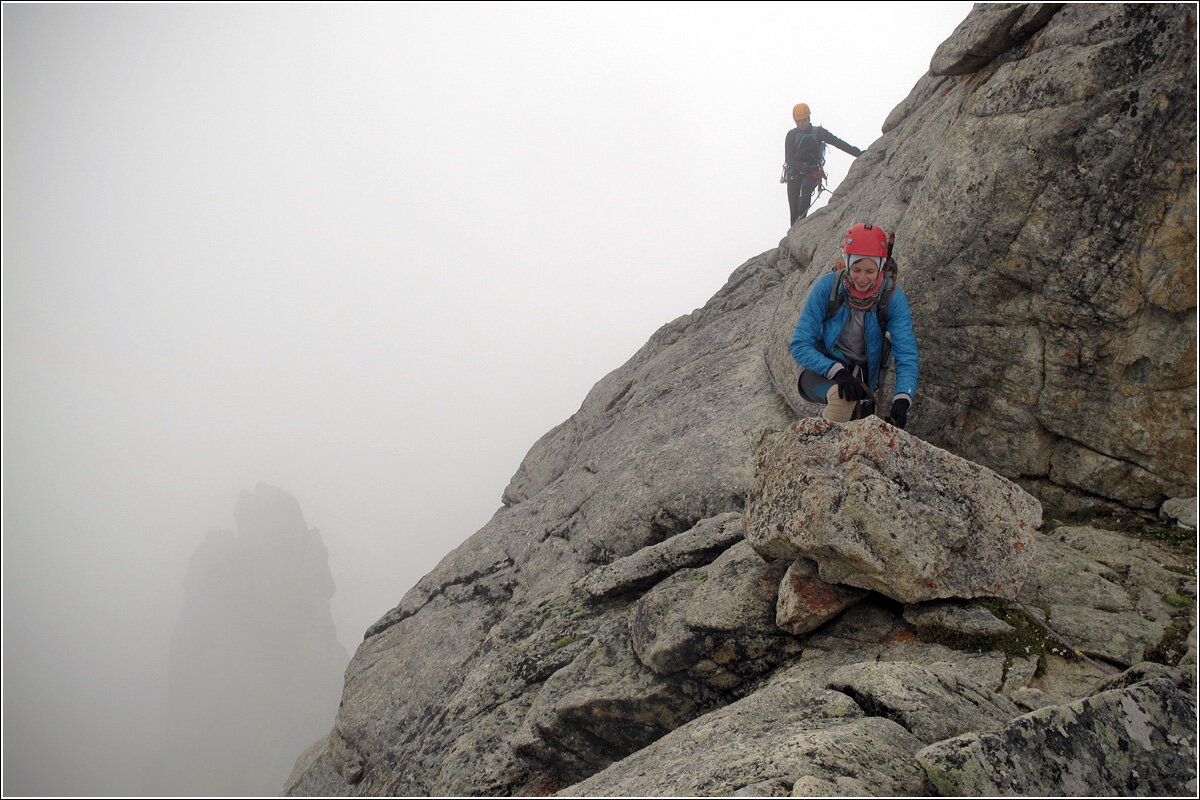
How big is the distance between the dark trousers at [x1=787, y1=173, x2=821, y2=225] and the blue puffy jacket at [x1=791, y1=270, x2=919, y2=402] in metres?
15.3

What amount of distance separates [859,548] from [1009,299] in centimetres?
642

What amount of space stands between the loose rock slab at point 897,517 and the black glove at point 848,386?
2.20 metres

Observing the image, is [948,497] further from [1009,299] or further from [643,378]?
[643,378]

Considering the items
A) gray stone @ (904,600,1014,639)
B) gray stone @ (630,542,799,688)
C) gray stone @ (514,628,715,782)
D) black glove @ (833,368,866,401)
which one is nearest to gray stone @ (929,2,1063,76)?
black glove @ (833,368,866,401)

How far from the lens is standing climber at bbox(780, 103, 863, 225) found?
2433cm

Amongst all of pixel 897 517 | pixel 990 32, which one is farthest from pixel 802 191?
pixel 897 517

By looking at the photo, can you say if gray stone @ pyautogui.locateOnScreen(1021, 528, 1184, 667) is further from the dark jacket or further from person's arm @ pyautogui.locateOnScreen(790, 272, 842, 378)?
the dark jacket

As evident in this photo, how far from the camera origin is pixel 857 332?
10.9m

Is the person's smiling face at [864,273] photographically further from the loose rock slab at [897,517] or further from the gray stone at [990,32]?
the gray stone at [990,32]

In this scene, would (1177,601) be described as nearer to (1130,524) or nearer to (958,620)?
(1130,524)

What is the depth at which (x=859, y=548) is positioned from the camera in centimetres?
745

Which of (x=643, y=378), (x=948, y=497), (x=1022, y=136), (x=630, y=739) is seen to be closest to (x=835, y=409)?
(x=948, y=497)

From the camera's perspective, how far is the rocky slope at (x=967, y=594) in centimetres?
586

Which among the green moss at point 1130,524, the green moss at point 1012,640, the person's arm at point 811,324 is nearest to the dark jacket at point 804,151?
the person's arm at point 811,324
